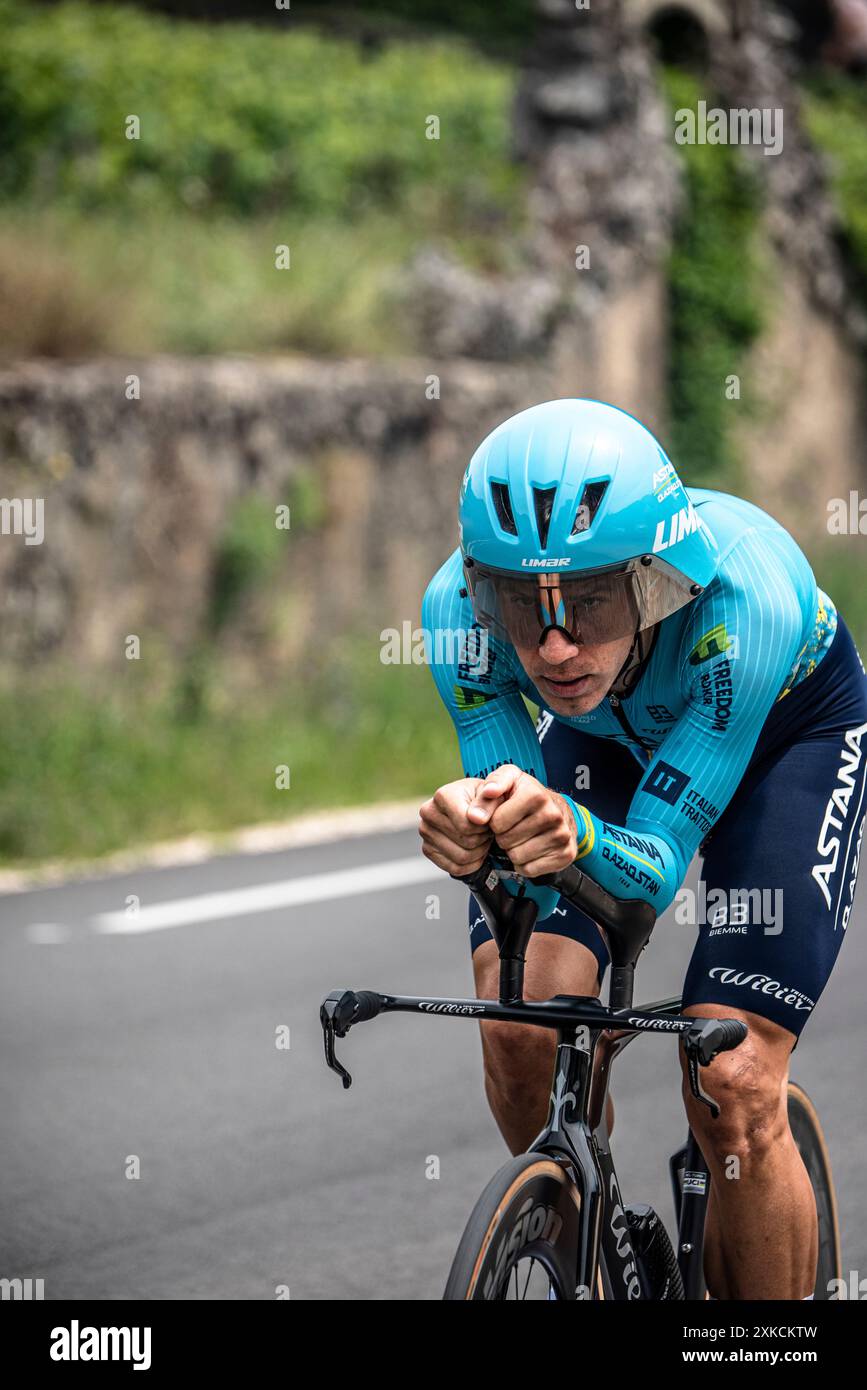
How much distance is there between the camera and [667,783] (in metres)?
3.40

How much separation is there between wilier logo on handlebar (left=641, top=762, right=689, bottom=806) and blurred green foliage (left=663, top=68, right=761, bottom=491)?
15.8 m

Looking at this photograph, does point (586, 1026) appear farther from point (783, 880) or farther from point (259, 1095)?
point (259, 1095)

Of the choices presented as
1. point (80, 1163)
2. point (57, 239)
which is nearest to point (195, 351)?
point (57, 239)

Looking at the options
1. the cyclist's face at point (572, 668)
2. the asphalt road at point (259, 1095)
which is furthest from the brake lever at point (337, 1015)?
the asphalt road at point (259, 1095)

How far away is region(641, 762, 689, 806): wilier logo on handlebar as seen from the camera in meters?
3.40

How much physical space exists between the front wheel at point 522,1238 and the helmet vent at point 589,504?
1041mm

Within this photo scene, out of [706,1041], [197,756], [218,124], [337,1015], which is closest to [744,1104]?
[706,1041]

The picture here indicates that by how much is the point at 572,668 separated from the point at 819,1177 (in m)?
1.45

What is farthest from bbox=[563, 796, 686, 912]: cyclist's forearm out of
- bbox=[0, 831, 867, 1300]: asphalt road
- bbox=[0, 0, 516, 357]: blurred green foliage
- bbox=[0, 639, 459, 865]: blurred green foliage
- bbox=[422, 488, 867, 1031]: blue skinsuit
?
bbox=[0, 0, 516, 357]: blurred green foliage

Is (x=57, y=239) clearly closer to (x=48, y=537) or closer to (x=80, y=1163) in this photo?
(x=48, y=537)

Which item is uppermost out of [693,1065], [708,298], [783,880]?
[708,298]

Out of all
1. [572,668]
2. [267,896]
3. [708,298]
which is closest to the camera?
[572,668]

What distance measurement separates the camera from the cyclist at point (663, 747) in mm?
3152

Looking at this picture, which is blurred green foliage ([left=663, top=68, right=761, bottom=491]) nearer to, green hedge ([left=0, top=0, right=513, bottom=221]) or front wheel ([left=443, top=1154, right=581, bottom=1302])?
green hedge ([left=0, top=0, right=513, bottom=221])
